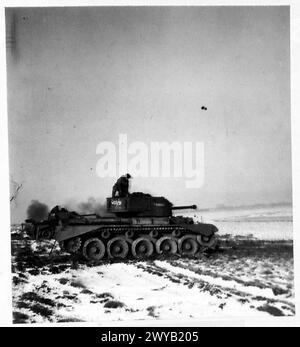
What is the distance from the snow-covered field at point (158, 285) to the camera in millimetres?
8367

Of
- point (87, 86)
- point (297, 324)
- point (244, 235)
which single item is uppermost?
point (87, 86)

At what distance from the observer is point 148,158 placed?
8.91m

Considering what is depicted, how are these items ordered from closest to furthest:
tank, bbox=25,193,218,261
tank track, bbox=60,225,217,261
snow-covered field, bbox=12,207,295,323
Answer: snow-covered field, bbox=12,207,295,323
tank, bbox=25,193,218,261
tank track, bbox=60,225,217,261

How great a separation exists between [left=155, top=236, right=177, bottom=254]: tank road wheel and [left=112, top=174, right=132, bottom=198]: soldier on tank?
1.37 metres

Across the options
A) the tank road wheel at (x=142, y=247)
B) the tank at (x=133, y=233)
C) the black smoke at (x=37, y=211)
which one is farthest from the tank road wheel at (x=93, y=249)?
the black smoke at (x=37, y=211)

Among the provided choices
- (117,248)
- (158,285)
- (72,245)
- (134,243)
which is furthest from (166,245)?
(72,245)

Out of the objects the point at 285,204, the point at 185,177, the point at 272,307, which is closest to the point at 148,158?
the point at 185,177

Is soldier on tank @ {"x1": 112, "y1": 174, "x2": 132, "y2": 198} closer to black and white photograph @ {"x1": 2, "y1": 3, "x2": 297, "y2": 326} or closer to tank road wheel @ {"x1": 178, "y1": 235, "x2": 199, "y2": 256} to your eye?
black and white photograph @ {"x1": 2, "y1": 3, "x2": 297, "y2": 326}

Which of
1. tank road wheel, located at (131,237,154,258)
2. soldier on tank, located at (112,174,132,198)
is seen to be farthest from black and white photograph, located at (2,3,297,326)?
tank road wheel, located at (131,237,154,258)

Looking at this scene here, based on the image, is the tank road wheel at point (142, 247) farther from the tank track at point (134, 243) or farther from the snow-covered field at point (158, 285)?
the snow-covered field at point (158, 285)

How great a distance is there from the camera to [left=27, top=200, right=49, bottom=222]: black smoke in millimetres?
9125

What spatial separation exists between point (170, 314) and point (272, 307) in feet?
6.17

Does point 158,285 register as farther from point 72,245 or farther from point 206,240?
point 72,245
